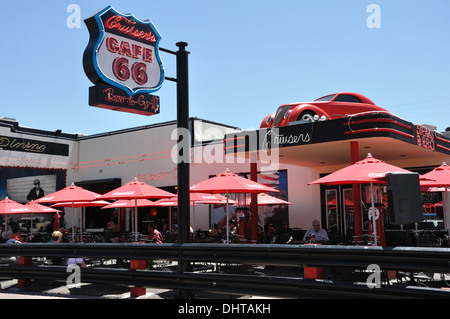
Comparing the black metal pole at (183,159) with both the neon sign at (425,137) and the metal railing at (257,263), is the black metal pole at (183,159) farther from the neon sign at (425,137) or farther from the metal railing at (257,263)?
the neon sign at (425,137)

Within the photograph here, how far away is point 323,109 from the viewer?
17234 millimetres

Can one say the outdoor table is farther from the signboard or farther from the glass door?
the signboard

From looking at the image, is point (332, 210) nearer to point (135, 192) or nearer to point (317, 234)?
point (317, 234)

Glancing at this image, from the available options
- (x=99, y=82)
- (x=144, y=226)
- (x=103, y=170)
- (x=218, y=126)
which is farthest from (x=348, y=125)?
(x=103, y=170)

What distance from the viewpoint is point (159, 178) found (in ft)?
82.4

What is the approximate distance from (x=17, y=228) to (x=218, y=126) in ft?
40.8

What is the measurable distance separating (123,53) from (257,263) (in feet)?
15.1

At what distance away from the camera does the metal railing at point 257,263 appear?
219 inches

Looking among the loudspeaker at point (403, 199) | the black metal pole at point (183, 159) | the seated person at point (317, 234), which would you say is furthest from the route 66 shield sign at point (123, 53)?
the seated person at point (317, 234)

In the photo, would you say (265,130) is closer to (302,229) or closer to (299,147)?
(299,147)

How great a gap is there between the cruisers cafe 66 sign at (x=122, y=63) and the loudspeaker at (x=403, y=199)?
4.66 meters

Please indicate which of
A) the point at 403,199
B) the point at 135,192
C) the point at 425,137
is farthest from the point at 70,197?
the point at 403,199

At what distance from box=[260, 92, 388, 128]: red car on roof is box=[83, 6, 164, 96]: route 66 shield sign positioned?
21.7 ft

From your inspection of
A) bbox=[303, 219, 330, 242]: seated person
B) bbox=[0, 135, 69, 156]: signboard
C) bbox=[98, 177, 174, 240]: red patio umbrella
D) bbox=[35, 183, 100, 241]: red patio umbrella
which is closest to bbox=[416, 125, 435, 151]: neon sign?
bbox=[303, 219, 330, 242]: seated person
